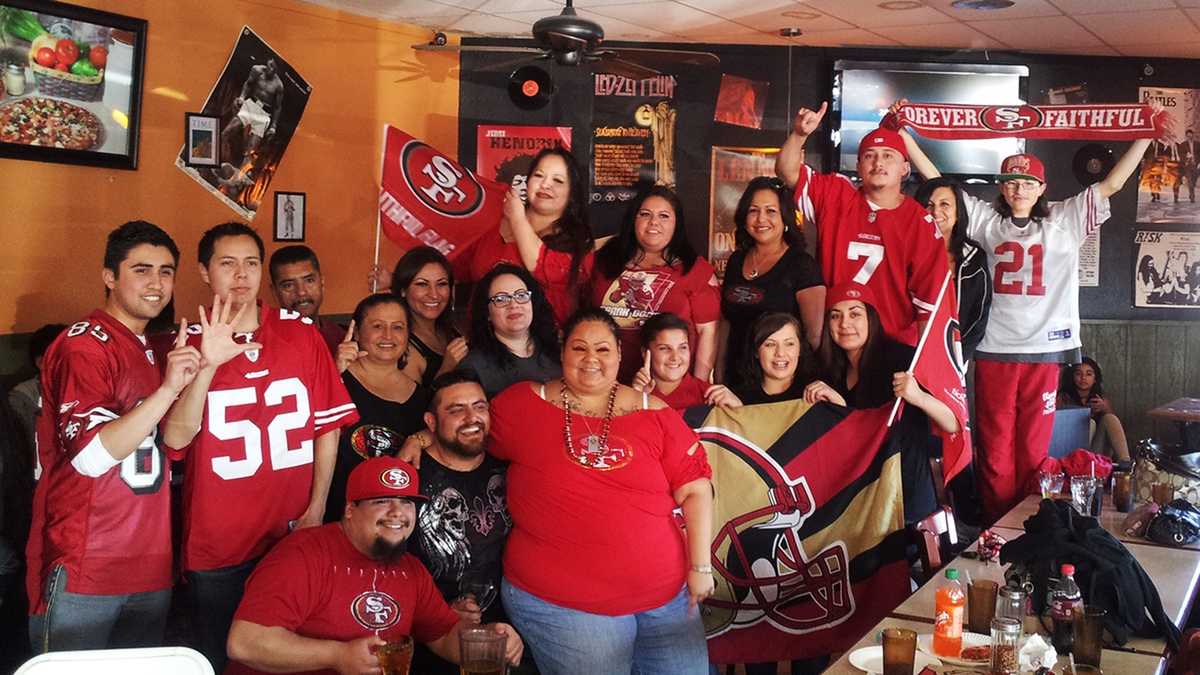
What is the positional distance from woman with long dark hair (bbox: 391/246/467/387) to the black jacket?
85.3 inches

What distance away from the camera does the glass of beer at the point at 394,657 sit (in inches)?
109

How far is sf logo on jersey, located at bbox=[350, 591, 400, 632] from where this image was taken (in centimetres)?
326

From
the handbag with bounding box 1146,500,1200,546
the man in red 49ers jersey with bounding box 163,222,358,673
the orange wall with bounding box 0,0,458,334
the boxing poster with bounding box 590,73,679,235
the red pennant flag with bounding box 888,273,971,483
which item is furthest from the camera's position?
the boxing poster with bounding box 590,73,679,235

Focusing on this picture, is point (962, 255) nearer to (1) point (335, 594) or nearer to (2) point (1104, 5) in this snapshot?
(2) point (1104, 5)

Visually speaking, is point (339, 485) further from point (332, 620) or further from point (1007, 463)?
point (1007, 463)

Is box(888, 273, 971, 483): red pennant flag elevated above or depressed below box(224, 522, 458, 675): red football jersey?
above

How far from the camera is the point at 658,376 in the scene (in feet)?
14.1

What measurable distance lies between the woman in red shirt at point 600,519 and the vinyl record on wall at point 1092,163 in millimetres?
5396

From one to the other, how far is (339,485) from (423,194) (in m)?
2.24

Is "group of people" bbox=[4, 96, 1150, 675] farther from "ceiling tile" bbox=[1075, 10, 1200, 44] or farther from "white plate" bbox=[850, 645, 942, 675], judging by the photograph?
"ceiling tile" bbox=[1075, 10, 1200, 44]

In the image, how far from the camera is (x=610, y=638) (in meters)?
3.57

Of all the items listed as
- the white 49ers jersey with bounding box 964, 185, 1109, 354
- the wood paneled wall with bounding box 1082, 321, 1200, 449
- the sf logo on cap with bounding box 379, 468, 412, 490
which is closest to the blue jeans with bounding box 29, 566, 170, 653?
the sf logo on cap with bounding box 379, 468, 412, 490

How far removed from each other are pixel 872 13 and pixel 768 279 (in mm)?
2929

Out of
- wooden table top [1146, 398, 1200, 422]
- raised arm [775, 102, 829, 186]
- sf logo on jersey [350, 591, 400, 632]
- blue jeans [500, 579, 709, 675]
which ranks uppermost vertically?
raised arm [775, 102, 829, 186]
